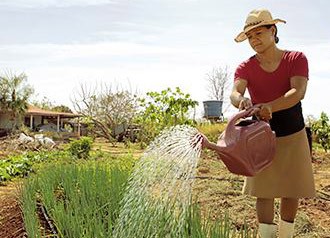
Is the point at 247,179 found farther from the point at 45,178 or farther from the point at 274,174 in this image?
the point at 45,178

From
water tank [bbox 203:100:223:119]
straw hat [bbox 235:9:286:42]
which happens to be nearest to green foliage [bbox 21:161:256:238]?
straw hat [bbox 235:9:286:42]

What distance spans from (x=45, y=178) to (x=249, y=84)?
2.06m

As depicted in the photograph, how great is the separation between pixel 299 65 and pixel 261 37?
222 mm

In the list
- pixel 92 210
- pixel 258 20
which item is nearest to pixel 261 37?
pixel 258 20

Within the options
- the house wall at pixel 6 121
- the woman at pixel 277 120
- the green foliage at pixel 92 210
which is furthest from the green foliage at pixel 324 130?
the house wall at pixel 6 121

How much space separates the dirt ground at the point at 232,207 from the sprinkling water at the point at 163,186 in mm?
211

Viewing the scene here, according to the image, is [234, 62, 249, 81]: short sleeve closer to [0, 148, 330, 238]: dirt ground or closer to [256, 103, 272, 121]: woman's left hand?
[256, 103, 272, 121]: woman's left hand

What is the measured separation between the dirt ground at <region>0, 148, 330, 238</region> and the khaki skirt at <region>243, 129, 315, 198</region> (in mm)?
246

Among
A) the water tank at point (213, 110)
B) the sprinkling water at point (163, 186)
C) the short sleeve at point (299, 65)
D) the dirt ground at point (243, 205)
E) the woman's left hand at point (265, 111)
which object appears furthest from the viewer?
the water tank at point (213, 110)

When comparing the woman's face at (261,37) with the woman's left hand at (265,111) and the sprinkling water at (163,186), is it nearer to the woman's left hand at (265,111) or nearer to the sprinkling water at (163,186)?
the woman's left hand at (265,111)

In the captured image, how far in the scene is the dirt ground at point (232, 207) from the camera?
3511 millimetres

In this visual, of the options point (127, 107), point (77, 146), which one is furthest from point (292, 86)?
point (127, 107)

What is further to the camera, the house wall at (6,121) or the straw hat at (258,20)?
the house wall at (6,121)

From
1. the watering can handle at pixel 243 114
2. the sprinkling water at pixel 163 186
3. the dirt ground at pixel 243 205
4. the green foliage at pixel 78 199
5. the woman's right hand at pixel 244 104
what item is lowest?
the dirt ground at pixel 243 205
